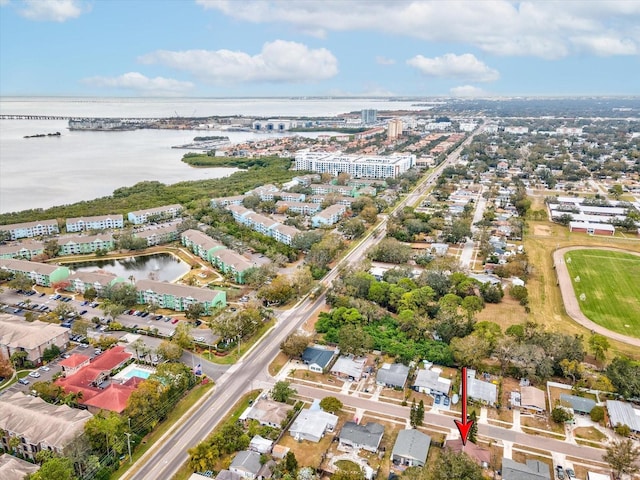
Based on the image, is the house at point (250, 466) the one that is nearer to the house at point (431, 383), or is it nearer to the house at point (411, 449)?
the house at point (411, 449)

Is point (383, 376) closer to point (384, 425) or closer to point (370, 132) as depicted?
point (384, 425)

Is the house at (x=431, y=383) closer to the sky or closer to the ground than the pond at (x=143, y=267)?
closer to the ground

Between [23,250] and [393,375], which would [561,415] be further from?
[23,250]

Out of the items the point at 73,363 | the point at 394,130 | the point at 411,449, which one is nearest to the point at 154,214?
the point at 73,363

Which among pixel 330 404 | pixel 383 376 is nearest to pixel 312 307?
pixel 383 376

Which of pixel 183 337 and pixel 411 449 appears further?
pixel 183 337

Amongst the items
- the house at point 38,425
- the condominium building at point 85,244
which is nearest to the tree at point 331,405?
the house at point 38,425
